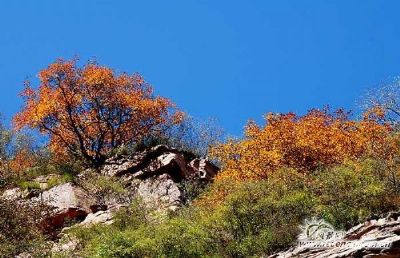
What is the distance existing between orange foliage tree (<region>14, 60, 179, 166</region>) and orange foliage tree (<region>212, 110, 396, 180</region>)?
13.3m

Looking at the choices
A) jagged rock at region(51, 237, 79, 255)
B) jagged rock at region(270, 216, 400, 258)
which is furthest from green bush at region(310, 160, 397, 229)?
jagged rock at region(51, 237, 79, 255)

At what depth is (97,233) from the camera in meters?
28.6

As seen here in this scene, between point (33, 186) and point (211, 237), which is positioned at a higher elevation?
point (33, 186)

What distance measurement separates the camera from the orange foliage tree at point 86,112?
48.7 metres

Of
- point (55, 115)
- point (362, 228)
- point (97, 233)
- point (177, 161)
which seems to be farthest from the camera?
point (55, 115)

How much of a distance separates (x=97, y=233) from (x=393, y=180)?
500 inches

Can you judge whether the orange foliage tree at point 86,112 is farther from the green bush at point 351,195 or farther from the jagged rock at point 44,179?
the green bush at point 351,195

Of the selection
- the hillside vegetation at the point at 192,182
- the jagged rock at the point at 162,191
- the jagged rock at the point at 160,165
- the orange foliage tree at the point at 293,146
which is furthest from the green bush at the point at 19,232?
the jagged rock at the point at 160,165

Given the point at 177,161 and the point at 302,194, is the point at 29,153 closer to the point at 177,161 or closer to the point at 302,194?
the point at 177,161

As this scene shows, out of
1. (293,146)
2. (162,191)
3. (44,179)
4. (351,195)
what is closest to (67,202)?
(162,191)

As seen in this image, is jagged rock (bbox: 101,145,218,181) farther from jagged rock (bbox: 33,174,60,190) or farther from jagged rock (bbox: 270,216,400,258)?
jagged rock (bbox: 270,216,400,258)

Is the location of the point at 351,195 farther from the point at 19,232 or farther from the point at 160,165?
the point at 160,165

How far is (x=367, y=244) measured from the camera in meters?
14.5

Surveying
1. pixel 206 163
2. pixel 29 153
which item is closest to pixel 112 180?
pixel 206 163
